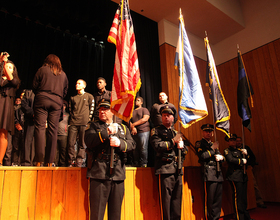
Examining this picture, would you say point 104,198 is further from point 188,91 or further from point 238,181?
point 238,181

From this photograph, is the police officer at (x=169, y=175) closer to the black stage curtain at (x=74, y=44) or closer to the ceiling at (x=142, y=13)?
the black stage curtain at (x=74, y=44)

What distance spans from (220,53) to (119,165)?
20.6 ft

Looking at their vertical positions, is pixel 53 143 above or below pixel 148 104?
below

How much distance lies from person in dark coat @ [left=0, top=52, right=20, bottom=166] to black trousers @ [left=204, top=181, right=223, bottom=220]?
281 centimetres

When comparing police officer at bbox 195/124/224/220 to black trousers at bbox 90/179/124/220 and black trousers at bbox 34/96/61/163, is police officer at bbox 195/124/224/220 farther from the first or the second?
black trousers at bbox 34/96/61/163

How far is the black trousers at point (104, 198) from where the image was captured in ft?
7.61

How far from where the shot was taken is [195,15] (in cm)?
669

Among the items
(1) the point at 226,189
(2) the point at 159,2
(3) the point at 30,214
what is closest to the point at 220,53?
(2) the point at 159,2

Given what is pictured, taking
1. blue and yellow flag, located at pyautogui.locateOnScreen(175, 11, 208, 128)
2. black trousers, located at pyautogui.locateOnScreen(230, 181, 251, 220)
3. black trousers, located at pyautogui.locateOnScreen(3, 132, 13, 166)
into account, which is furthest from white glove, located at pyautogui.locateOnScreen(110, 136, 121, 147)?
black trousers, located at pyautogui.locateOnScreen(3, 132, 13, 166)

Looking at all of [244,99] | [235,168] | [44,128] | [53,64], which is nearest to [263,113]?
[244,99]

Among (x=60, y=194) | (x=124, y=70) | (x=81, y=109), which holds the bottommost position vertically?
(x=60, y=194)

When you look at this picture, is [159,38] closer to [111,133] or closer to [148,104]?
[148,104]

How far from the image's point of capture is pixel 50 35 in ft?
20.5

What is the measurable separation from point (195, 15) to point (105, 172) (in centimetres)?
580
